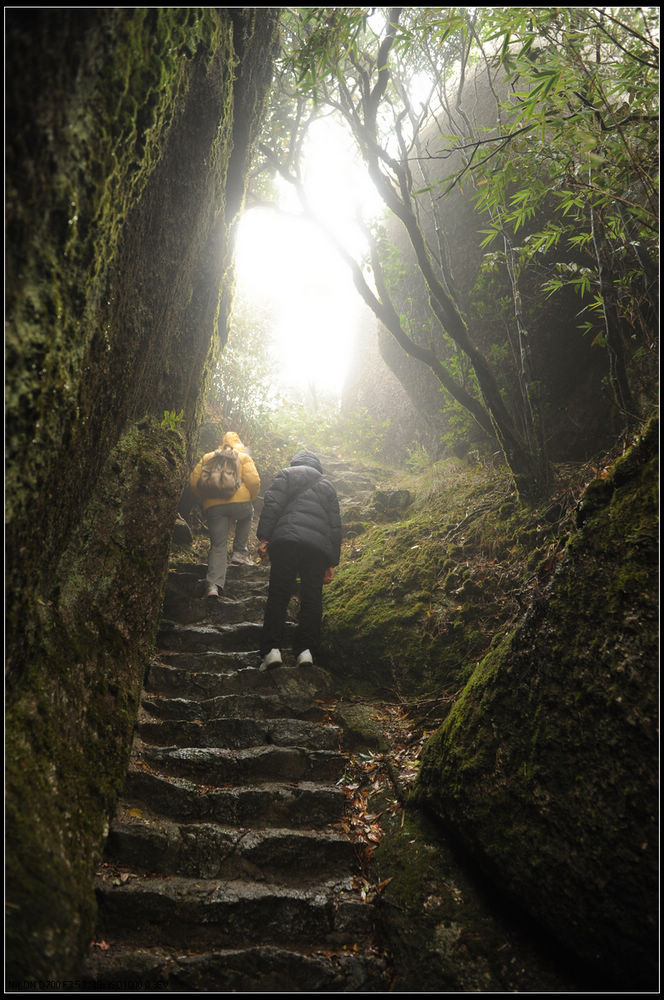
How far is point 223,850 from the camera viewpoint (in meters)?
3.34

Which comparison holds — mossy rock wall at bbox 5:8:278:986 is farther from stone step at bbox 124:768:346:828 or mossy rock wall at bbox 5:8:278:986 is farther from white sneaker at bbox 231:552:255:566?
white sneaker at bbox 231:552:255:566

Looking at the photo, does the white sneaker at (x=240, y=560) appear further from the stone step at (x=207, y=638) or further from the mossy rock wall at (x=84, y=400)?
the mossy rock wall at (x=84, y=400)

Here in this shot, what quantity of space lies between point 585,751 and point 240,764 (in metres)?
2.52

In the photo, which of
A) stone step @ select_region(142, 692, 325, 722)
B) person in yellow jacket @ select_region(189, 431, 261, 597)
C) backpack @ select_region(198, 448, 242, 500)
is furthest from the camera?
backpack @ select_region(198, 448, 242, 500)

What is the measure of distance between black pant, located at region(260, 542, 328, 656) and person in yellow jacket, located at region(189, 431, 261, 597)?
49.2 inches

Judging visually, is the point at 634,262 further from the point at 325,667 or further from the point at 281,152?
the point at 281,152

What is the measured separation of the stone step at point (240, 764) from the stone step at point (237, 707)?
1.31ft

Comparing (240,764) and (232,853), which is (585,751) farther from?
(240,764)

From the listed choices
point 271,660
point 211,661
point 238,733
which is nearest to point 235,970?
point 238,733

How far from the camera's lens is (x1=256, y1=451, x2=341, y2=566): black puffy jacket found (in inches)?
215

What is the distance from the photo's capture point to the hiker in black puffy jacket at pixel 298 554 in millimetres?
5191

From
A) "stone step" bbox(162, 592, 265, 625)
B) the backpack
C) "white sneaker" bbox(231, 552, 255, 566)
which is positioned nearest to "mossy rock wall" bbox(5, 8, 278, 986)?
"stone step" bbox(162, 592, 265, 625)

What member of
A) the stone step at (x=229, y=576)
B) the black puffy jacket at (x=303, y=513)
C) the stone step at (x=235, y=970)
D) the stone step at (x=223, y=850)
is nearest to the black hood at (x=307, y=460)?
the black puffy jacket at (x=303, y=513)

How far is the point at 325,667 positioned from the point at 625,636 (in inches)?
137
